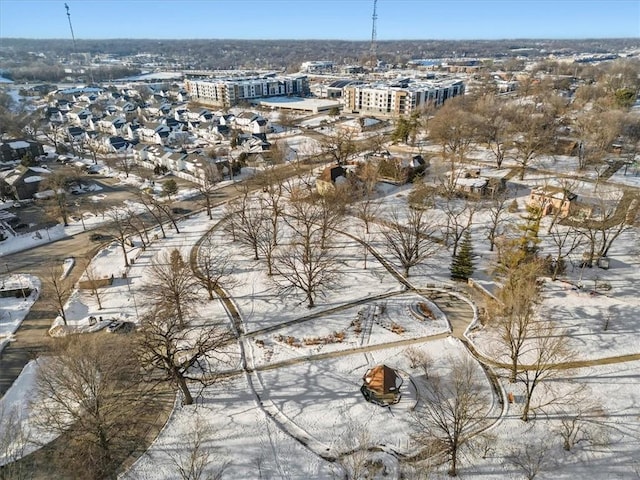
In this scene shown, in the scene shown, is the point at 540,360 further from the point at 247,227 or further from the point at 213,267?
the point at 247,227

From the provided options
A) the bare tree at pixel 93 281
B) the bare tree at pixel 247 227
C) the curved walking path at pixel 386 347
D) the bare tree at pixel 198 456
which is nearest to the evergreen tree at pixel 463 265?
the curved walking path at pixel 386 347

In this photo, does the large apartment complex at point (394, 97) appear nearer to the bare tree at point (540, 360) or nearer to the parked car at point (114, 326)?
the bare tree at point (540, 360)

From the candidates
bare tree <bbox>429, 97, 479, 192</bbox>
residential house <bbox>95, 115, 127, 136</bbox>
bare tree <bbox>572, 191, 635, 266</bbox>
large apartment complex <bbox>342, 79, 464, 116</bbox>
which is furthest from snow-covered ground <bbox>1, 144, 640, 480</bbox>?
large apartment complex <bbox>342, 79, 464, 116</bbox>

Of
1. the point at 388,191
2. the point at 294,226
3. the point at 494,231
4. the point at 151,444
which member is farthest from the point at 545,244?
the point at 151,444

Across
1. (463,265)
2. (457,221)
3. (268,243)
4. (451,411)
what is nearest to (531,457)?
(451,411)

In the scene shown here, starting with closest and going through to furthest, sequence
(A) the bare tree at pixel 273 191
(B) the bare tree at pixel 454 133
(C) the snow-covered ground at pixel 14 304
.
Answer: (C) the snow-covered ground at pixel 14 304 < (A) the bare tree at pixel 273 191 < (B) the bare tree at pixel 454 133

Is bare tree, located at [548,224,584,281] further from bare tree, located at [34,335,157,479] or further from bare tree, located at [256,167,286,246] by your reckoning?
bare tree, located at [34,335,157,479]
